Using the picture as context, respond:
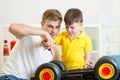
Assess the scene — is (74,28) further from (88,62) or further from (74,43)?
(88,62)

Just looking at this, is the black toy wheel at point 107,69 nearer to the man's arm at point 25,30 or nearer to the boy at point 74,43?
the man's arm at point 25,30

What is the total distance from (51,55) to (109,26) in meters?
1.44

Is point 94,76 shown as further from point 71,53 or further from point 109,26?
point 109,26

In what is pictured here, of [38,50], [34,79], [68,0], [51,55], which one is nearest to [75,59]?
[51,55]

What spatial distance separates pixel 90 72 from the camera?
3.16ft

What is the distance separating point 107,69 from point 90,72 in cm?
8

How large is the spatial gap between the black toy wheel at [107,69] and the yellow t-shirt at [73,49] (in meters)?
0.47

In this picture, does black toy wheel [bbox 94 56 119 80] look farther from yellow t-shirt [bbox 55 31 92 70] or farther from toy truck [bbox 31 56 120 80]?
yellow t-shirt [bbox 55 31 92 70]

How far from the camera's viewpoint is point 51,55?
1.24 meters

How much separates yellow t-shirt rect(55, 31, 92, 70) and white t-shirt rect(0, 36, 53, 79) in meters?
0.27

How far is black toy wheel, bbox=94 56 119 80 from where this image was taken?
91 cm

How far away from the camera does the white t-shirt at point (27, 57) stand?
1149mm

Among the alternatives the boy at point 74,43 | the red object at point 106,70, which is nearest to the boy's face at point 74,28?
the boy at point 74,43

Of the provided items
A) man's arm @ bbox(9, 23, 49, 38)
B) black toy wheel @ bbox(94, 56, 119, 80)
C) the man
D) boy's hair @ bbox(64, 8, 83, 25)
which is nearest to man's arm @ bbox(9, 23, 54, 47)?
man's arm @ bbox(9, 23, 49, 38)
